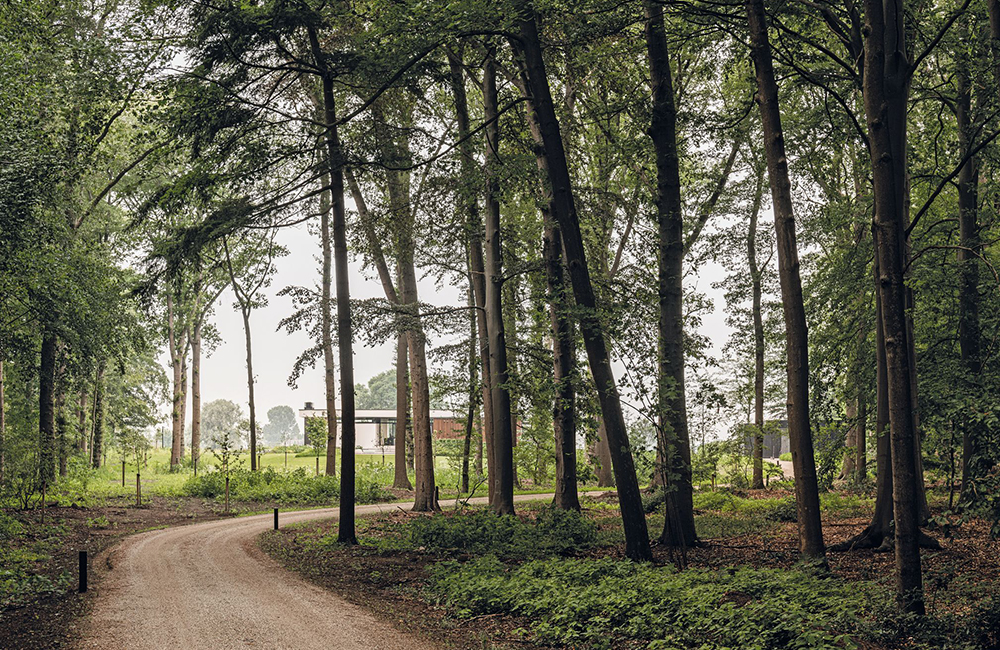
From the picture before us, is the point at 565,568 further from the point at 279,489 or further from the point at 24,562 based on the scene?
the point at 279,489

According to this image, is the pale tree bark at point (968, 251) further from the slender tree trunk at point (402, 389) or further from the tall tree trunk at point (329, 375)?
the tall tree trunk at point (329, 375)

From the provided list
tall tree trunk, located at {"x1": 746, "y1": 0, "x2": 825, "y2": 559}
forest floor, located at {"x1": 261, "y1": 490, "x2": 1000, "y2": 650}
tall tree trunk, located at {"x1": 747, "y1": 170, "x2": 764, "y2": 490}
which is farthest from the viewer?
tall tree trunk, located at {"x1": 747, "y1": 170, "x2": 764, "y2": 490}

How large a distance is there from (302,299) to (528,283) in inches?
258

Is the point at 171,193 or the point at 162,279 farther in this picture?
the point at 162,279

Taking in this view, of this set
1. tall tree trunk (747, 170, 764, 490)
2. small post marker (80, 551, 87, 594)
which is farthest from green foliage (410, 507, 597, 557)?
tall tree trunk (747, 170, 764, 490)

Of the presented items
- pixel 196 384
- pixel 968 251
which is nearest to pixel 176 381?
pixel 196 384

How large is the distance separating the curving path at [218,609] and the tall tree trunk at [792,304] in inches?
204

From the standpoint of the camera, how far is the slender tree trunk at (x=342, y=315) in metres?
14.5

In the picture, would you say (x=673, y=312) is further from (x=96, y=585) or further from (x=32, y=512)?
(x=32, y=512)

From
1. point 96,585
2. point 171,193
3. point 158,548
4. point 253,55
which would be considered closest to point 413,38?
point 253,55

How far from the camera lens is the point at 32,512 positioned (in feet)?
59.3

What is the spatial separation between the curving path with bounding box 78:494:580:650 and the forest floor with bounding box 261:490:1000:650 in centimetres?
45

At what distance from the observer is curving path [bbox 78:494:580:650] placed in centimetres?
782

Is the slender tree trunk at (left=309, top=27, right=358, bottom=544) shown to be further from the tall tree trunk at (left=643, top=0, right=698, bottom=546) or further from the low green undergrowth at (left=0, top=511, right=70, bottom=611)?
the tall tree trunk at (left=643, top=0, right=698, bottom=546)
